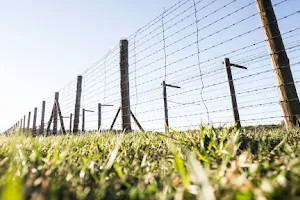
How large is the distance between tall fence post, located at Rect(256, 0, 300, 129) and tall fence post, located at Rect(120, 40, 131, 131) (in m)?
2.86

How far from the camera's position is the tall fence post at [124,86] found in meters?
4.98

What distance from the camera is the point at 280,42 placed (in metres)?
3.04

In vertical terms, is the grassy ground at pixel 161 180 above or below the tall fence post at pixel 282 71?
below

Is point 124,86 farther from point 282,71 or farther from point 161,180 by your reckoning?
point 161,180

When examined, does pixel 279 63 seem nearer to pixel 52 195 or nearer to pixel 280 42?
pixel 280 42

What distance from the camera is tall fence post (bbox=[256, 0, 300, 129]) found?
9.63 ft

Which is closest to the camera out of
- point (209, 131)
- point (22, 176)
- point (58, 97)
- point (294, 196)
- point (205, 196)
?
point (205, 196)

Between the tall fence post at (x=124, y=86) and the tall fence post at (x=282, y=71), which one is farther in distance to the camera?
the tall fence post at (x=124, y=86)

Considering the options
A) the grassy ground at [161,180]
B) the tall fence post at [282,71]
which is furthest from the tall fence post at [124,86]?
the grassy ground at [161,180]

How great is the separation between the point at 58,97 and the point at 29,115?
25.4 feet

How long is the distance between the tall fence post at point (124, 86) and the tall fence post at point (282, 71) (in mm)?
2860

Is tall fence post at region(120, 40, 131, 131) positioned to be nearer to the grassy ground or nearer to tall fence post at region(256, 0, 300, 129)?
tall fence post at region(256, 0, 300, 129)

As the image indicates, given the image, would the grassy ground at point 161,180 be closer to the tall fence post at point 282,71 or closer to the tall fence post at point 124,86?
the tall fence post at point 282,71

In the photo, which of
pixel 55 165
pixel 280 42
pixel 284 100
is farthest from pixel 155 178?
pixel 280 42
